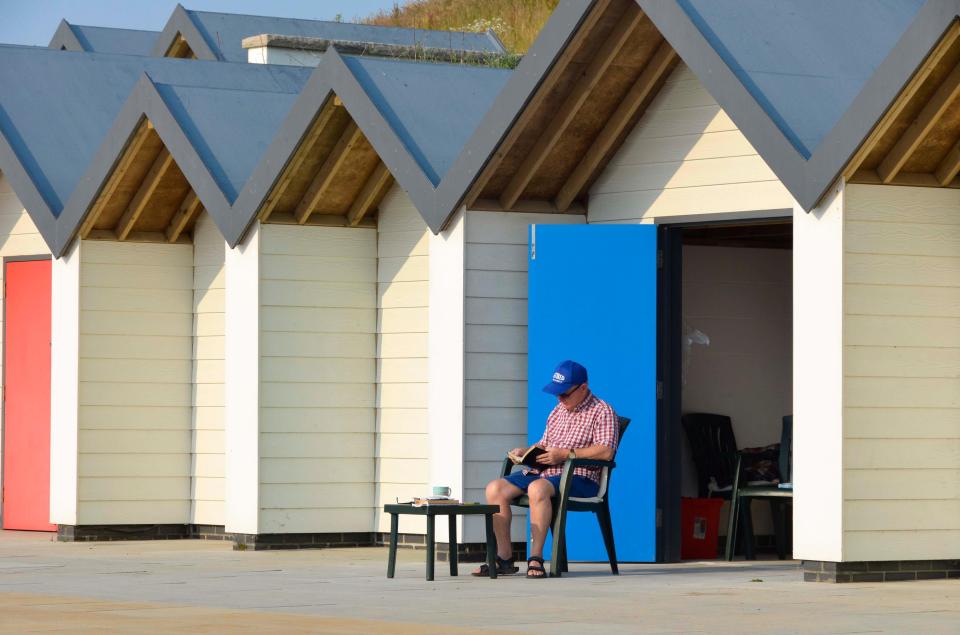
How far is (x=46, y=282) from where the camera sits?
16734 millimetres

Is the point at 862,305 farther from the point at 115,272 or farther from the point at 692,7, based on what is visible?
the point at 115,272

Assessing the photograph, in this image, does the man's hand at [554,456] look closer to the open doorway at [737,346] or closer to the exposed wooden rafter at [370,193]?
the open doorway at [737,346]

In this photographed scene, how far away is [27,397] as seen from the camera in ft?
54.9

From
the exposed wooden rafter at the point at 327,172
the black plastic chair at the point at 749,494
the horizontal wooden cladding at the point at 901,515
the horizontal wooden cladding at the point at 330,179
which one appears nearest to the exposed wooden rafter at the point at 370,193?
the horizontal wooden cladding at the point at 330,179

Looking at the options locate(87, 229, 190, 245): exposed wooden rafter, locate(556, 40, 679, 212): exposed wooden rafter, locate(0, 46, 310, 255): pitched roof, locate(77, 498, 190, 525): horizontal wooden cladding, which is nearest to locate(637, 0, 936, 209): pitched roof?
locate(556, 40, 679, 212): exposed wooden rafter

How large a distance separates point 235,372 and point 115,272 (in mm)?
1843

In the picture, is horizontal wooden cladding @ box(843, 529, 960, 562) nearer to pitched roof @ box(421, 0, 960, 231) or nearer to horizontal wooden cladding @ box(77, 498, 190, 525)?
pitched roof @ box(421, 0, 960, 231)

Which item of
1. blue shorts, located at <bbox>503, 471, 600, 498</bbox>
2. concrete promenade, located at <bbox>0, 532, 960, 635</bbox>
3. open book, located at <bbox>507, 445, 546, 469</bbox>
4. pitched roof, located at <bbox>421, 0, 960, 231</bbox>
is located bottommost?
concrete promenade, located at <bbox>0, 532, 960, 635</bbox>

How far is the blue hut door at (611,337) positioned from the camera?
12.9 meters

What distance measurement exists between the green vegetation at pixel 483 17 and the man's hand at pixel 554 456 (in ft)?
81.2

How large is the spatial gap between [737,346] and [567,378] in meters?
3.24

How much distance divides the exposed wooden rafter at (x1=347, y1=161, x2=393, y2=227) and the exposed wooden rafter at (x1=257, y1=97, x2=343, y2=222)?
1.96 feet

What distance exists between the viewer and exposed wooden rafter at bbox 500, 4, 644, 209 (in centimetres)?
1241

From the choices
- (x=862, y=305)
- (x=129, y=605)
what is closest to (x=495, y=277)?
(x=862, y=305)
